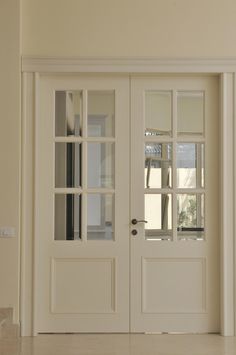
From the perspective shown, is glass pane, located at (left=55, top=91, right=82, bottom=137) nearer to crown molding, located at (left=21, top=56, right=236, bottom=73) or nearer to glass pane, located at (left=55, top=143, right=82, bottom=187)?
glass pane, located at (left=55, top=143, right=82, bottom=187)

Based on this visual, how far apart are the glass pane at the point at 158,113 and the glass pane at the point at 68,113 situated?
1.98 ft

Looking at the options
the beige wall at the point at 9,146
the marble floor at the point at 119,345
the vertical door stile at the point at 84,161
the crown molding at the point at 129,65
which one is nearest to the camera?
the marble floor at the point at 119,345

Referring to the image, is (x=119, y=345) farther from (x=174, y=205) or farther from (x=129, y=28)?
(x=129, y=28)

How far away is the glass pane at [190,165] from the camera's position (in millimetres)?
5473

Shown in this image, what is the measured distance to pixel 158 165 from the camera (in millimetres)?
5477

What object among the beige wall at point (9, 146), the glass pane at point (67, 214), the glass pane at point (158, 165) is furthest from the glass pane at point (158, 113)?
the beige wall at point (9, 146)

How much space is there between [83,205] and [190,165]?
1.01 meters

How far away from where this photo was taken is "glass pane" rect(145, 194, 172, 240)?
17.9ft

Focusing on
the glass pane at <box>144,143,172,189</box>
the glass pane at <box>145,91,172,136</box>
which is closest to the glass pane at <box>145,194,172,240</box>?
the glass pane at <box>144,143,172,189</box>

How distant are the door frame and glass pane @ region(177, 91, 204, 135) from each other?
22cm

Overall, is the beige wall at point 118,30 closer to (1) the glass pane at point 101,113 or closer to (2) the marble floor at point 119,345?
(1) the glass pane at point 101,113

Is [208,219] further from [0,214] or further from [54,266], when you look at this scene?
[0,214]

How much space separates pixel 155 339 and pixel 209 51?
2511 millimetres

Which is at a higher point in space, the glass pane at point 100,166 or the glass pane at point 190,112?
the glass pane at point 190,112
